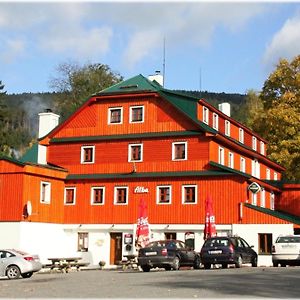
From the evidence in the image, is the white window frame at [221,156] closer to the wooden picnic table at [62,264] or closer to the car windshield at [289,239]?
the car windshield at [289,239]

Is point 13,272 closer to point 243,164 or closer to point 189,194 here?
point 189,194

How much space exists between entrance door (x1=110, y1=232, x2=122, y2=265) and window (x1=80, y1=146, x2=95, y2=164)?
568 cm

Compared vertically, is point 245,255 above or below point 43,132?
below

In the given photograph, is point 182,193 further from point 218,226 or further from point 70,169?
point 70,169

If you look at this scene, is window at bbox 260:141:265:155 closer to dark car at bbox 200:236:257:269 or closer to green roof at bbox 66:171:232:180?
green roof at bbox 66:171:232:180

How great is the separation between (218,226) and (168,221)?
3.44 meters

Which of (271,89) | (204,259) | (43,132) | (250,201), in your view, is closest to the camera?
(204,259)

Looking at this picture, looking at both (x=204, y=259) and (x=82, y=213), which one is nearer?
(x=204, y=259)

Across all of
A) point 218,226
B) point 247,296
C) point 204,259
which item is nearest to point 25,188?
point 218,226

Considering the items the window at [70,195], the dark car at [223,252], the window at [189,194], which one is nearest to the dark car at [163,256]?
the dark car at [223,252]

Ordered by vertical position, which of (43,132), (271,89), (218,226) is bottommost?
(218,226)

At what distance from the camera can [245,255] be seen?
3067 cm

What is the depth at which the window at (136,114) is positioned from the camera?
44750 mm

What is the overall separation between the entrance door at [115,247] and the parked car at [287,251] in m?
14.5
